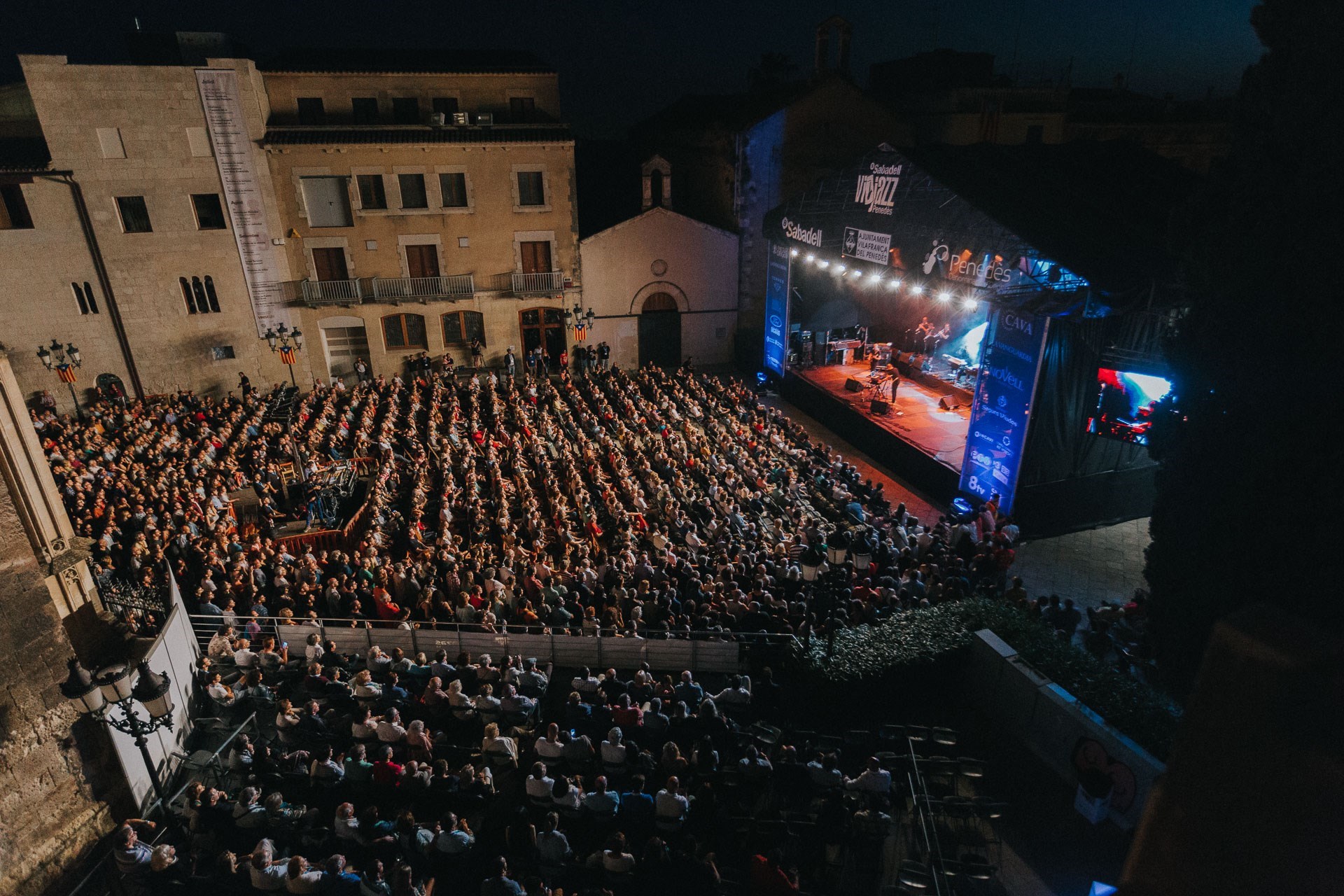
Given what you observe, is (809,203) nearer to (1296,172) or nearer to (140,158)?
(1296,172)

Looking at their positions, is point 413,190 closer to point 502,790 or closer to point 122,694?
A: point 122,694

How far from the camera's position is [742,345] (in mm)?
30094

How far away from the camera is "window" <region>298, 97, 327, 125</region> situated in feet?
82.6

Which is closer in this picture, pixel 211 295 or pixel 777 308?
pixel 211 295

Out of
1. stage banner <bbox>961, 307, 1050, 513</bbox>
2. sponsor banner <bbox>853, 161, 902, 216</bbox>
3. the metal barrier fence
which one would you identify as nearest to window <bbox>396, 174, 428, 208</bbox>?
sponsor banner <bbox>853, 161, 902, 216</bbox>

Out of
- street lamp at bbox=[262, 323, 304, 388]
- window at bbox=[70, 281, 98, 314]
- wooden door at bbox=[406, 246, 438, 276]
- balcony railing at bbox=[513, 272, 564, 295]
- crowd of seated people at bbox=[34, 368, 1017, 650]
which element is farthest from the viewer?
balcony railing at bbox=[513, 272, 564, 295]

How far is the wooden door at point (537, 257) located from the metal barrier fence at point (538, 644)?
18.3 m

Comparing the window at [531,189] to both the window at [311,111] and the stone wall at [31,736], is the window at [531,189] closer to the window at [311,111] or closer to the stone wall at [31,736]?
the window at [311,111]

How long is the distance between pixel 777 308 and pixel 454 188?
40.2 feet

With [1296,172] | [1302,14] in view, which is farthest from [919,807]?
[1302,14]

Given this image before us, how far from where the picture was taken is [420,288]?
87.6ft

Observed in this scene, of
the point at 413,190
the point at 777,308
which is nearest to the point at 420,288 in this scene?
the point at 413,190

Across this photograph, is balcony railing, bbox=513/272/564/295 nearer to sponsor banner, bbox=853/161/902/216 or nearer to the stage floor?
the stage floor

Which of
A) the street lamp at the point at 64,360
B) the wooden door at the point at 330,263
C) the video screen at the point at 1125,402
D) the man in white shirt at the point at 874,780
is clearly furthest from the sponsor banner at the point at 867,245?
the street lamp at the point at 64,360
